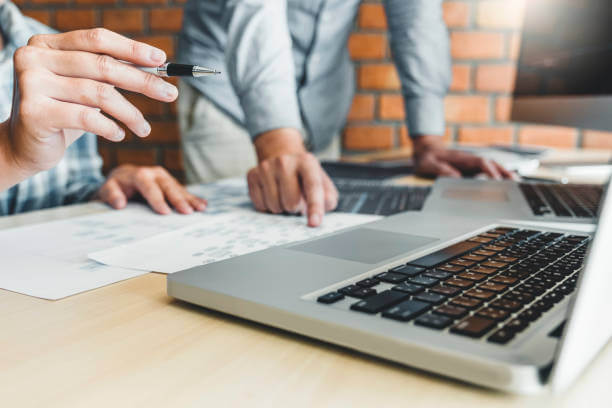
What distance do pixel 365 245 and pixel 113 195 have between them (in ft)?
1.55

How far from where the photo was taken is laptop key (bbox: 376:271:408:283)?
36cm

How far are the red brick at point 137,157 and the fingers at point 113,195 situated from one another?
1165 mm

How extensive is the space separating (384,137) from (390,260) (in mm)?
1498

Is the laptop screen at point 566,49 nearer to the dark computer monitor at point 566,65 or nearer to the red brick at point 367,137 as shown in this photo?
the dark computer monitor at point 566,65

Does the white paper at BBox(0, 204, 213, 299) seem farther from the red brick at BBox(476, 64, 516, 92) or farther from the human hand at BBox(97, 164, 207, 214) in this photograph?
the red brick at BBox(476, 64, 516, 92)

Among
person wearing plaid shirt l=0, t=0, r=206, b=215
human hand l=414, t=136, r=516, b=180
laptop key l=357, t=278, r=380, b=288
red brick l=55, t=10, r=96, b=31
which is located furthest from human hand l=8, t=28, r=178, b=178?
red brick l=55, t=10, r=96, b=31

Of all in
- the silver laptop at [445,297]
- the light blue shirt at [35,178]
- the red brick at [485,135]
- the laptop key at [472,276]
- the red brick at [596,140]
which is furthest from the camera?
the red brick at [485,135]

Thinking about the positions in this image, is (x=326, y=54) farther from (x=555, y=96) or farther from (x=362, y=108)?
(x=555, y=96)

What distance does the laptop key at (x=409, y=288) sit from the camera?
0.33 m

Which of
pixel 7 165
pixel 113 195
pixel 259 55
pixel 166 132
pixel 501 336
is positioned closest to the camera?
pixel 501 336

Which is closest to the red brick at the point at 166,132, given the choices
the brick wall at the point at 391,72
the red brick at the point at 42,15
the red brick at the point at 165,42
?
the brick wall at the point at 391,72

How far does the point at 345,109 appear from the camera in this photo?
1.62 metres

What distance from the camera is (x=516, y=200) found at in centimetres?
74

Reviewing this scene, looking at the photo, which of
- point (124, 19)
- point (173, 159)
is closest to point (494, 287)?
point (173, 159)
